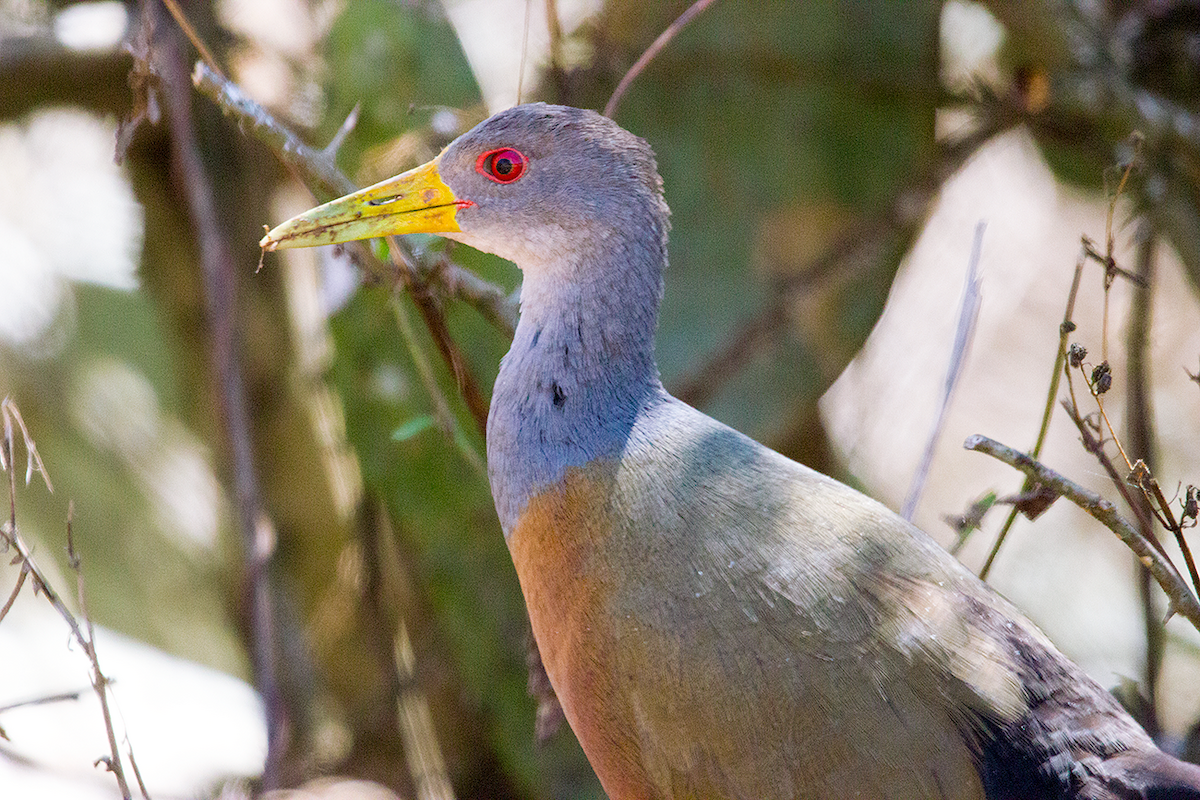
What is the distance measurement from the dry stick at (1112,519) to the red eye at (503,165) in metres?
1.02


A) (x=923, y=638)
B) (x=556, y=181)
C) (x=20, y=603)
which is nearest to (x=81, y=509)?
(x=20, y=603)

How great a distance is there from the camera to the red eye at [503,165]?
90.2 inches

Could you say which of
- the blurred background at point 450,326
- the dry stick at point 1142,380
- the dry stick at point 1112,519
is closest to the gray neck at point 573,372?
the dry stick at point 1112,519

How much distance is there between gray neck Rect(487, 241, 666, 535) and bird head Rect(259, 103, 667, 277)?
0.17 ft

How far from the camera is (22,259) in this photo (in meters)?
3.93

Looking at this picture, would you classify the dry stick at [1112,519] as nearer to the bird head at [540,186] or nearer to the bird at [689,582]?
the bird at [689,582]

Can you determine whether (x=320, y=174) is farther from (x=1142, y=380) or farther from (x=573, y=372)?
(x=1142, y=380)

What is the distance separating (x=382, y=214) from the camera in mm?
2207

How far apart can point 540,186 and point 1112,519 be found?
1208mm

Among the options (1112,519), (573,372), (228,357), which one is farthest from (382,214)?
(1112,519)

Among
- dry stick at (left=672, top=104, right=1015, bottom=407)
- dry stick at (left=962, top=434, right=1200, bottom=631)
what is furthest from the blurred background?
dry stick at (left=962, top=434, right=1200, bottom=631)

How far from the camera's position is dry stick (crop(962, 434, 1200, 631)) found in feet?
5.94

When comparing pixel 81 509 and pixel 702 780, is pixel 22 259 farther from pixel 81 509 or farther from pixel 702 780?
pixel 702 780

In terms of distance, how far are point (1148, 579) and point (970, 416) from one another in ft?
3.97
